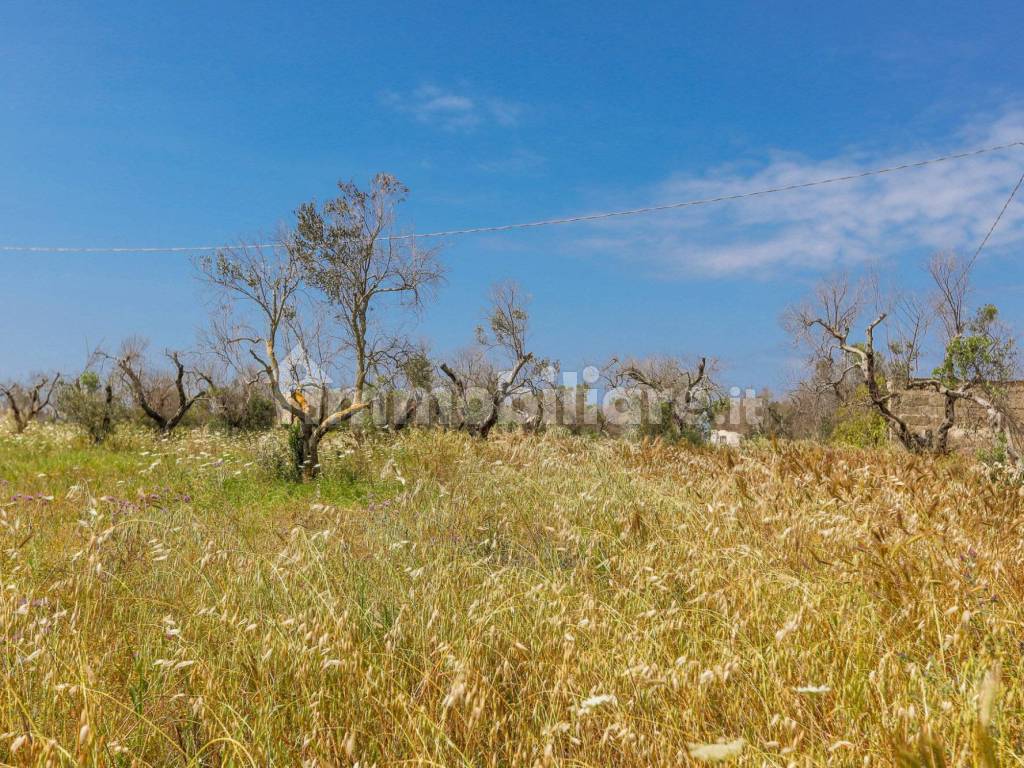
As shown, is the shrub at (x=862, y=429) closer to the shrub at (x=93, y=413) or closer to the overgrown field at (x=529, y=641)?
the overgrown field at (x=529, y=641)

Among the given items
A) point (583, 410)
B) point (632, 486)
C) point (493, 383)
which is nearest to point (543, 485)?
point (632, 486)

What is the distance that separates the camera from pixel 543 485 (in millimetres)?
7219

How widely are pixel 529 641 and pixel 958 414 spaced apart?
58.1 feet

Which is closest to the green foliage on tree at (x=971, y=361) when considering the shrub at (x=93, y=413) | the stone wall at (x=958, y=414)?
the stone wall at (x=958, y=414)

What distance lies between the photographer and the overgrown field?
7.41ft

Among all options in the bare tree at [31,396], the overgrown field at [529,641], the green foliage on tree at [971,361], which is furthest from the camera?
the bare tree at [31,396]

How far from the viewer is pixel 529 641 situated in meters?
3.07

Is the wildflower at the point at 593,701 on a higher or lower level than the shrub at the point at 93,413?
lower

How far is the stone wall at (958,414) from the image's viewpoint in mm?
16109

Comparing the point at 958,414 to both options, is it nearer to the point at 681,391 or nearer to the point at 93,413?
the point at 681,391

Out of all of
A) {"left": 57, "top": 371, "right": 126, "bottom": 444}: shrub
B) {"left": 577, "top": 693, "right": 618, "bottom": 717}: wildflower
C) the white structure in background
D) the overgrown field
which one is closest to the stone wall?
the white structure in background

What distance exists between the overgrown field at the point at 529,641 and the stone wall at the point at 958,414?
12.4m

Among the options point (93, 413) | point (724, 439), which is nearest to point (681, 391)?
point (724, 439)

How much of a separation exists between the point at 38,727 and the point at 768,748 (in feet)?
7.98
